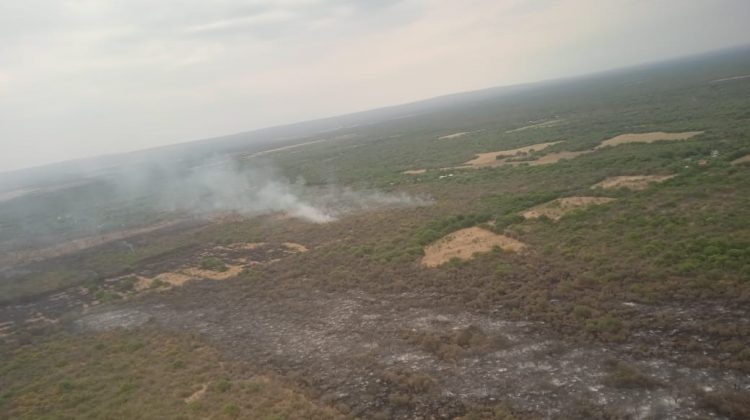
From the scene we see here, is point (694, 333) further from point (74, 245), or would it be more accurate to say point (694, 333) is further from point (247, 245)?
point (74, 245)

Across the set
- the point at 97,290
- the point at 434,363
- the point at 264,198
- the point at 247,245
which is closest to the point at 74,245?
the point at 264,198

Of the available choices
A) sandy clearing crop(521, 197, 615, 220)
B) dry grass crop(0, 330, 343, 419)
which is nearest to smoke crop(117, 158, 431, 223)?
sandy clearing crop(521, 197, 615, 220)

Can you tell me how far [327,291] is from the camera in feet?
77.3

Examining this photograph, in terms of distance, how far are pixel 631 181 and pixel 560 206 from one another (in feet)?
26.2

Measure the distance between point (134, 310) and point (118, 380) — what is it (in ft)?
31.1

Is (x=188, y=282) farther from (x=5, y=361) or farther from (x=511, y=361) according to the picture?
(x=511, y=361)

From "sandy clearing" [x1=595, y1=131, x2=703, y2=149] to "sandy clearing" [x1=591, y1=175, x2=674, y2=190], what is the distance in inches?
780

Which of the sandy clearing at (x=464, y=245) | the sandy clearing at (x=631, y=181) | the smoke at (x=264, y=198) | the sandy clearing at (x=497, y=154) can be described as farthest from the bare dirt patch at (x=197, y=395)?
the sandy clearing at (x=497, y=154)

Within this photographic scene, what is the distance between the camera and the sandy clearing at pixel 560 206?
2992cm

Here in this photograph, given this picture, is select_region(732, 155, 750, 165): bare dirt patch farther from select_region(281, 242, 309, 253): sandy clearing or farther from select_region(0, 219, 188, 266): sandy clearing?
select_region(0, 219, 188, 266): sandy clearing

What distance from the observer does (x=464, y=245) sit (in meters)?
27.0

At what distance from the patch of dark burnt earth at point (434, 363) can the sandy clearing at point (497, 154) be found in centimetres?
4276

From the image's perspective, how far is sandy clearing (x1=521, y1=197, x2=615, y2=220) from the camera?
98.2 feet

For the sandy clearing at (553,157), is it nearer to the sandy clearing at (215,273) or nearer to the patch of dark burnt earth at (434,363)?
the sandy clearing at (215,273)
